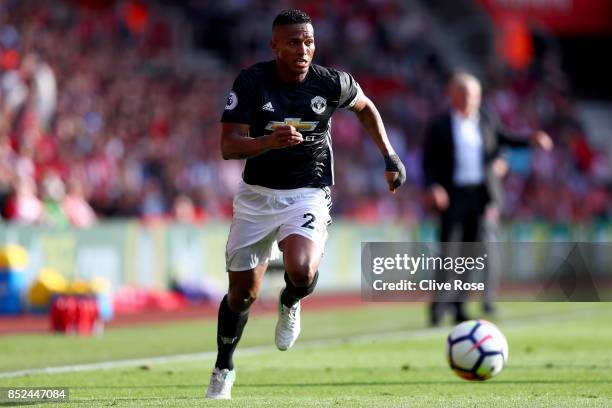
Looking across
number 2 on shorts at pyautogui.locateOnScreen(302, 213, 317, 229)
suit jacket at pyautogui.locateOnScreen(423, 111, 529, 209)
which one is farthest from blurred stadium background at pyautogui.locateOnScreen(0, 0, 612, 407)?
suit jacket at pyautogui.locateOnScreen(423, 111, 529, 209)

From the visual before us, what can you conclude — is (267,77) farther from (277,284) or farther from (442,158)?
(277,284)

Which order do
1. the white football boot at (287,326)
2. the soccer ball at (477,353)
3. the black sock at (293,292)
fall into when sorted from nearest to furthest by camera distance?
the black sock at (293,292)
the white football boot at (287,326)
the soccer ball at (477,353)

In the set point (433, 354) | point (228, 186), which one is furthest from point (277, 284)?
point (433, 354)

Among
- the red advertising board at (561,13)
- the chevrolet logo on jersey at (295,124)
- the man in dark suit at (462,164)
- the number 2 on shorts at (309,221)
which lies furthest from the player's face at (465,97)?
the red advertising board at (561,13)

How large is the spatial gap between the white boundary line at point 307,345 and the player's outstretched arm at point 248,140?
2833mm

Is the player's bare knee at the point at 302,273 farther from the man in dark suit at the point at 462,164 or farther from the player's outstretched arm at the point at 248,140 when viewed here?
the man in dark suit at the point at 462,164

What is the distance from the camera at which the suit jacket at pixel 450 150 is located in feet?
48.5

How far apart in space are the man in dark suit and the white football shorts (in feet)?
21.3

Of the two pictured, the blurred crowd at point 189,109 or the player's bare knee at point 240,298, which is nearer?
the player's bare knee at point 240,298

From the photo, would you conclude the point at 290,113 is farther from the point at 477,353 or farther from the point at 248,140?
the point at 477,353

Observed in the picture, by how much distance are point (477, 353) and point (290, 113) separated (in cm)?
209

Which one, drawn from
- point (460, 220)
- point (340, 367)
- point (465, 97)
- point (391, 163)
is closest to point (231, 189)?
point (460, 220)

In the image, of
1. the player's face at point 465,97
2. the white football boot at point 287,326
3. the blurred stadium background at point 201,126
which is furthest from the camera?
the blurred stadium background at point 201,126

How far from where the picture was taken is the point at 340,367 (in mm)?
10367
